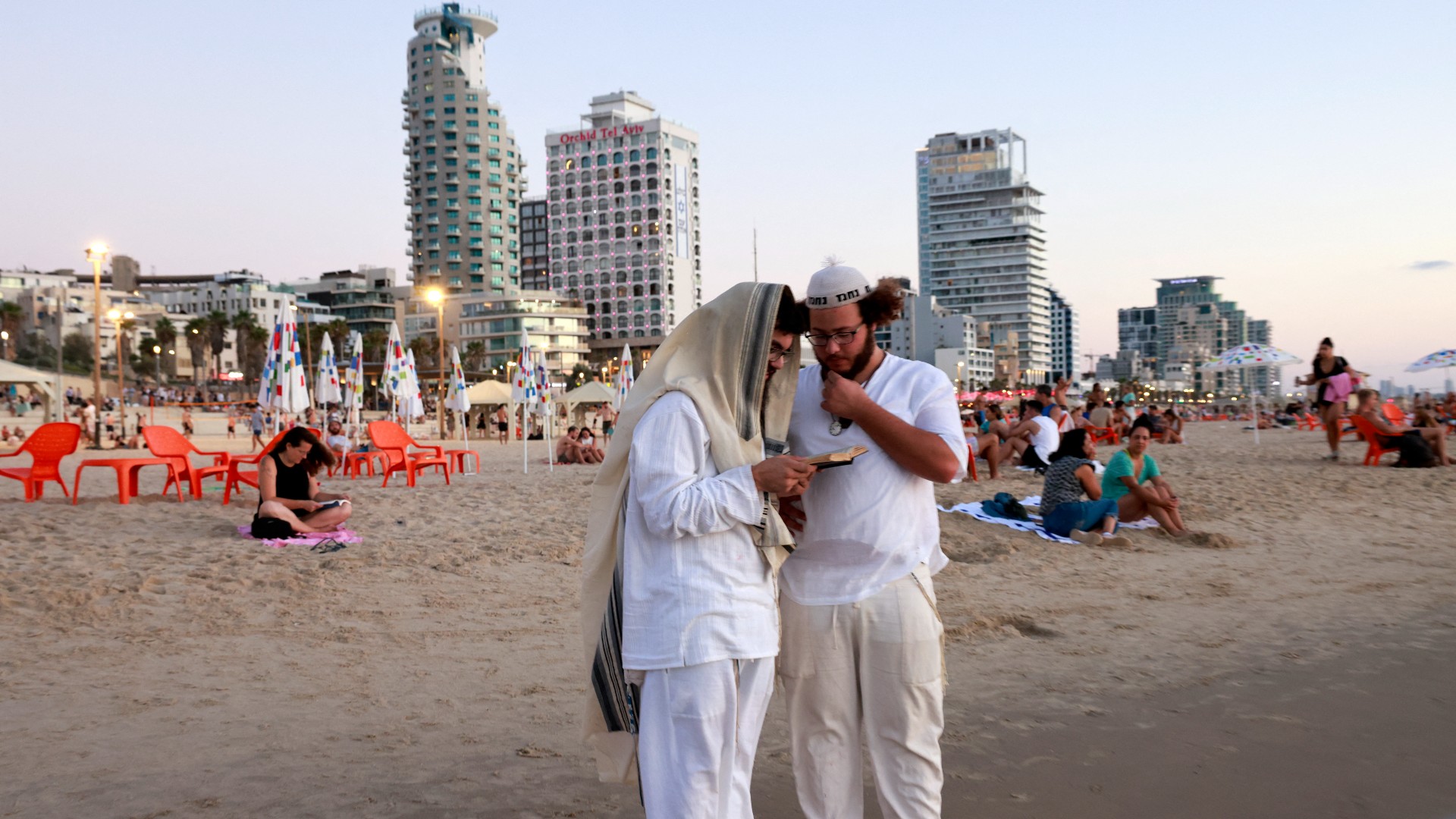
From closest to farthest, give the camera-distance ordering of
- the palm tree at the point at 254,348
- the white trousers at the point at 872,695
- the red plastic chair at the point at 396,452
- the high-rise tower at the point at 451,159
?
1. the white trousers at the point at 872,695
2. the red plastic chair at the point at 396,452
3. the palm tree at the point at 254,348
4. the high-rise tower at the point at 451,159

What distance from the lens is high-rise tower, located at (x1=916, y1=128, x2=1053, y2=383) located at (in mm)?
154000

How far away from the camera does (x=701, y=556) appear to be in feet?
6.47

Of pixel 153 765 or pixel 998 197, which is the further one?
pixel 998 197

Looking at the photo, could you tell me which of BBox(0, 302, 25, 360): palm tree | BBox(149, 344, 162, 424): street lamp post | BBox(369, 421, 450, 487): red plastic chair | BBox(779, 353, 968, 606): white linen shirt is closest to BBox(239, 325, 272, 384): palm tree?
BBox(149, 344, 162, 424): street lamp post

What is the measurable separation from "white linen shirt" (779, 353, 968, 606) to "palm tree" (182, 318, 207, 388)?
297 feet

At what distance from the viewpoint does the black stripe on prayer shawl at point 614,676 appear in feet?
6.94

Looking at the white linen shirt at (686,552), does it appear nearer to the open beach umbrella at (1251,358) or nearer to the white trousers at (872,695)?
the white trousers at (872,695)

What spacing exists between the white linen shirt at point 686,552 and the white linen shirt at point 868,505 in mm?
271

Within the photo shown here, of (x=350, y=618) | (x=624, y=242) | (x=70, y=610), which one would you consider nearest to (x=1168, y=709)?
(x=350, y=618)

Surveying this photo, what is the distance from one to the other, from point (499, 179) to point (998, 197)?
76.4 meters

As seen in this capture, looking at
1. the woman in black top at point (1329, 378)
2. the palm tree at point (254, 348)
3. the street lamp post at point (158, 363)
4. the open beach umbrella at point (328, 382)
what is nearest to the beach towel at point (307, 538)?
the woman in black top at point (1329, 378)

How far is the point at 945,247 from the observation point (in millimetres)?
158375

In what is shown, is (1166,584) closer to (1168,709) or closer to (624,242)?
(1168,709)

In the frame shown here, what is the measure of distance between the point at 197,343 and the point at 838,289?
317ft
